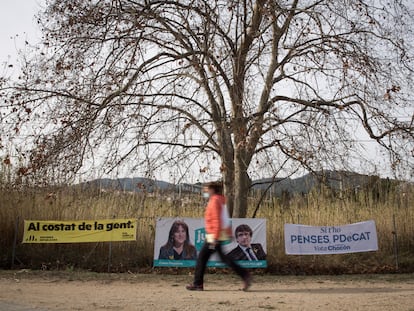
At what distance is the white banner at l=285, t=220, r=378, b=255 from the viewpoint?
12.3 metres

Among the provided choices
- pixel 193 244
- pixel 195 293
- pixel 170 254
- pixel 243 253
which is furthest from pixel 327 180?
pixel 195 293

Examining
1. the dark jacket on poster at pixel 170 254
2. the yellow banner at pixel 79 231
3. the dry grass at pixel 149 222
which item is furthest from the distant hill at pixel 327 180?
the yellow banner at pixel 79 231

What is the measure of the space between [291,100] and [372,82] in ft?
7.13

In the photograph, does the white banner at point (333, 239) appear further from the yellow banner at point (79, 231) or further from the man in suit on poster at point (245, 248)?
the yellow banner at point (79, 231)

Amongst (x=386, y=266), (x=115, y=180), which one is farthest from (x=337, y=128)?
(x=115, y=180)

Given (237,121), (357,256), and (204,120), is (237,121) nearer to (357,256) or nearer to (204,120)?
(204,120)

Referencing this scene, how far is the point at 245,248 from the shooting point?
11797 mm

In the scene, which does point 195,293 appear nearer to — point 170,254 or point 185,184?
point 185,184

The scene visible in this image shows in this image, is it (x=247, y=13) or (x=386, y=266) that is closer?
(x=247, y=13)

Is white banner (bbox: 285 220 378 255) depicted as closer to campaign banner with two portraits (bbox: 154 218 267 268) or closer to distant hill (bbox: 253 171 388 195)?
campaign banner with two portraits (bbox: 154 218 267 268)

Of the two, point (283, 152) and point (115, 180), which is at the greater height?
point (283, 152)

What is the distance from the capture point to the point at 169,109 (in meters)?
11.2

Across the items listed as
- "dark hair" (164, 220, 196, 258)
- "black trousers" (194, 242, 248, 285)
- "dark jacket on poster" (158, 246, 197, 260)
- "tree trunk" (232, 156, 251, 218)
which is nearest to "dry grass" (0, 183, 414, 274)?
"dark hair" (164, 220, 196, 258)

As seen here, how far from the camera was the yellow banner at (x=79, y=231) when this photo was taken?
12086 millimetres
